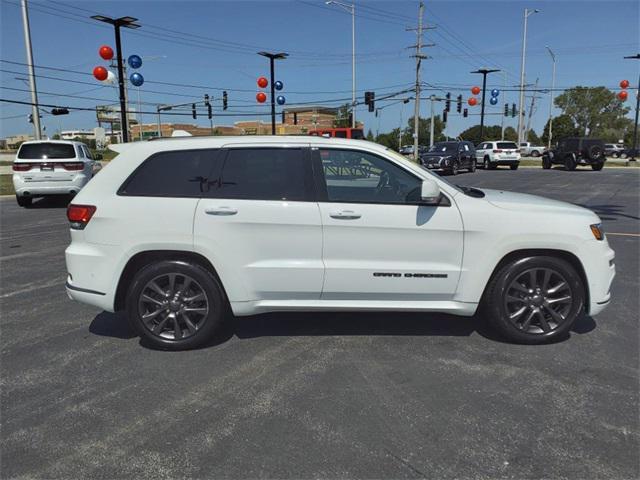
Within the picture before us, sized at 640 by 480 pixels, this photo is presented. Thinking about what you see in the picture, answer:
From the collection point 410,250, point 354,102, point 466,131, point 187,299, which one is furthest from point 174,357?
point 466,131

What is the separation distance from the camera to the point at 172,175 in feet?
13.1

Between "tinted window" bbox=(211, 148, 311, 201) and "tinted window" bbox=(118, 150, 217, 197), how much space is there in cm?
17

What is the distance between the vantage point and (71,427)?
295 cm

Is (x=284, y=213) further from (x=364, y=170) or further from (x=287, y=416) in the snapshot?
(x=287, y=416)

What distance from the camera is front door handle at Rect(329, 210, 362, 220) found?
150 inches

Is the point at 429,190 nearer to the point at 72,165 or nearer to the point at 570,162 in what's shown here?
the point at 72,165

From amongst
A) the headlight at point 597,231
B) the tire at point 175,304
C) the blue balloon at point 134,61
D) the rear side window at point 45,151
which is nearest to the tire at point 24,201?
the rear side window at point 45,151

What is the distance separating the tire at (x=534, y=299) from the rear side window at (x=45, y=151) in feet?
40.7

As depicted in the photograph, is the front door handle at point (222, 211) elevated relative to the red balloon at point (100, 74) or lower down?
lower down

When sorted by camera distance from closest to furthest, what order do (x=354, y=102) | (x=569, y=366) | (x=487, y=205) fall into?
1. (x=569, y=366)
2. (x=487, y=205)
3. (x=354, y=102)

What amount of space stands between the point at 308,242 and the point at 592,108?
4882 inches

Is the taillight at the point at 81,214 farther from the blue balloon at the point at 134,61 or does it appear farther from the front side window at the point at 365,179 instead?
the blue balloon at the point at 134,61

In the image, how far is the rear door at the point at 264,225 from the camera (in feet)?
12.6

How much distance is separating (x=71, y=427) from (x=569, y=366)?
3537mm
